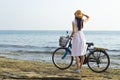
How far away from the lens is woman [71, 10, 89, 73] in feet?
35.4

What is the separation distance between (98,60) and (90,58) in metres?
0.31

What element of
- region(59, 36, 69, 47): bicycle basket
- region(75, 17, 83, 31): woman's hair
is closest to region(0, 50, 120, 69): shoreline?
region(59, 36, 69, 47): bicycle basket

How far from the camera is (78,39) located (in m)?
10.9

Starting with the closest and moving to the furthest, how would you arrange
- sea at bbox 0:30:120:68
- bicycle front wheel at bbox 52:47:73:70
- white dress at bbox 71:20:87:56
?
white dress at bbox 71:20:87:56 → bicycle front wheel at bbox 52:47:73:70 → sea at bbox 0:30:120:68

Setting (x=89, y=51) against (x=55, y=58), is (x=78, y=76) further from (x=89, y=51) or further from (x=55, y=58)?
(x=55, y=58)

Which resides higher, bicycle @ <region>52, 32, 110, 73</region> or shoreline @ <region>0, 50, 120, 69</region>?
bicycle @ <region>52, 32, 110, 73</region>

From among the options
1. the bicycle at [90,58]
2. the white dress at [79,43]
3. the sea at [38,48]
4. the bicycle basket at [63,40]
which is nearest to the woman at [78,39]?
the white dress at [79,43]

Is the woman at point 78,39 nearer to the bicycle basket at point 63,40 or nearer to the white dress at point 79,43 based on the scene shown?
Answer: the white dress at point 79,43

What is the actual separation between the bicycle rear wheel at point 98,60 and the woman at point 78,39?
0.36m

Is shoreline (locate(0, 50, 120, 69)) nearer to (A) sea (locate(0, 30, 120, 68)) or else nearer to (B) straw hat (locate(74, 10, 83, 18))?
(A) sea (locate(0, 30, 120, 68))

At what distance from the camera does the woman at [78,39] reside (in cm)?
1080

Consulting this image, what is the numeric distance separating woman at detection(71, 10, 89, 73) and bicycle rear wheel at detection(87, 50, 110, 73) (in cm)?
36

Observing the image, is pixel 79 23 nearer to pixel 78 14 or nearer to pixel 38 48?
pixel 78 14

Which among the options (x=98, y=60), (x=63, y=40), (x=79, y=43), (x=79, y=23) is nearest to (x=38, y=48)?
(x=63, y=40)
